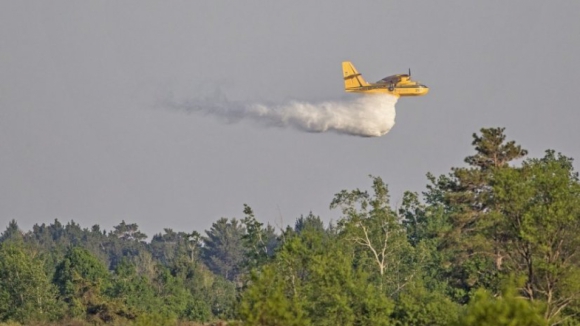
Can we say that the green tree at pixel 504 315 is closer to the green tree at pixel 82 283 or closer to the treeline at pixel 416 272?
the treeline at pixel 416 272

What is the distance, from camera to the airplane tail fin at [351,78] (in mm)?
96812

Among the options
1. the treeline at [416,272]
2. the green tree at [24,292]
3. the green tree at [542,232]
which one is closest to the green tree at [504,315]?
the treeline at [416,272]

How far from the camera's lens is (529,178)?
2990 inches

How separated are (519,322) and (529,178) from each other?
30817 millimetres

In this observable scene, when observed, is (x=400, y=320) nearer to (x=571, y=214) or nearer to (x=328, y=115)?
(x=571, y=214)

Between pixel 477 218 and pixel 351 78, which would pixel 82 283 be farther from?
pixel 477 218

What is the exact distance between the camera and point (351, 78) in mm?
97250

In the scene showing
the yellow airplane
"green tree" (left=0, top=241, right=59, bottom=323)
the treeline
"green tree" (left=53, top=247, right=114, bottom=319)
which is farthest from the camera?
"green tree" (left=0, top=241, right=59, bottom=323)

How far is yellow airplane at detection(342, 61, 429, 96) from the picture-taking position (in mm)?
94125

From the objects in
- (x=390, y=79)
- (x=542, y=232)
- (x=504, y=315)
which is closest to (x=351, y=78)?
(x=390, y=79)

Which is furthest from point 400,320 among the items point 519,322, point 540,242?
point 519,322

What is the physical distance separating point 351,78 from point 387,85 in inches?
135

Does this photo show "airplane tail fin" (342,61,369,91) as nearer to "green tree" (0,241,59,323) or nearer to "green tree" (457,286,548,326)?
"green tree" (0,241,59,323)

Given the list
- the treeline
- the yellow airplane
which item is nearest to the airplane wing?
the yellow airplane
